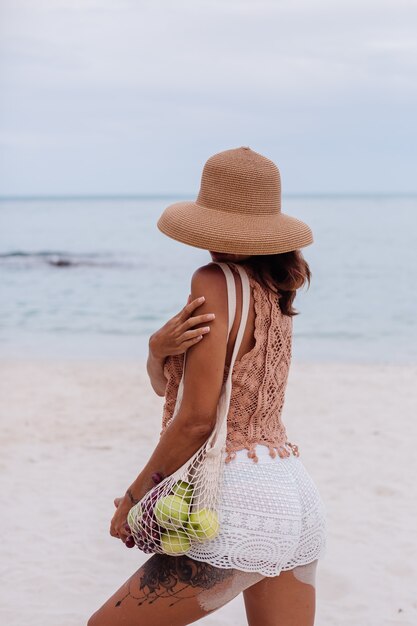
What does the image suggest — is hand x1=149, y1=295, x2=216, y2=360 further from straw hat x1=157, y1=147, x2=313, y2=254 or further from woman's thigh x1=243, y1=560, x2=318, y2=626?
woman's thigh x1=243, y1=560, x2=318, y2=626

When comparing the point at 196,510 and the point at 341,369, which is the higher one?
the point at 196,510

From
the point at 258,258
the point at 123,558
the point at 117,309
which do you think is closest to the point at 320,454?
the point at 123,558

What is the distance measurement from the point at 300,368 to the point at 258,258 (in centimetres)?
839

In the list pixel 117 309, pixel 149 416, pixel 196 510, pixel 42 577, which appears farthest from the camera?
pixel 117 309

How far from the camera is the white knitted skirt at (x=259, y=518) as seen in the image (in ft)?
7.14

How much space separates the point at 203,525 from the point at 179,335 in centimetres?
47

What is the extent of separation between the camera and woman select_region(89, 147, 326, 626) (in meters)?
2.18

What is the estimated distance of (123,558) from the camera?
4789 mm

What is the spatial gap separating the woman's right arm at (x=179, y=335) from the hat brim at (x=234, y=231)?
0.15 m

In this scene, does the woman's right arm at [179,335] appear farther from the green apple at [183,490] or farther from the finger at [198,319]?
the green apple at [183,490]

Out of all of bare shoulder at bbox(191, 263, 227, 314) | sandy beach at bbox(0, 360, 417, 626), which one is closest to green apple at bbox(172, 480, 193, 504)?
bare shoulder at bbox(191, 263, 227, 314)

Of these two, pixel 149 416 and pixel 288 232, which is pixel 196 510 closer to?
pixel 288 232

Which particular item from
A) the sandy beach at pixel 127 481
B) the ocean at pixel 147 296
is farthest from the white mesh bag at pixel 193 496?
the sandy beach at pixel 127 481

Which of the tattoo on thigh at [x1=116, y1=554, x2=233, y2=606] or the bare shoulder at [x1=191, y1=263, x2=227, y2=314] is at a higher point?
the bare shoulder at [x1=191, y1=263, x2=227, y2=314]
